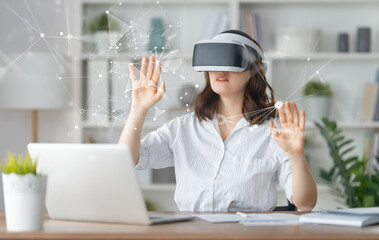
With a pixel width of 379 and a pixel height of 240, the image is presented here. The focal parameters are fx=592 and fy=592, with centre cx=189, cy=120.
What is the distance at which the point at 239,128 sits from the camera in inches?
79.7

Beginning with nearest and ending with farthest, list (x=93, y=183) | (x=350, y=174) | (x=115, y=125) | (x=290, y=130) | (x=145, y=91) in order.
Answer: (x=93, y=183) < (x=290, y=130) < (x=145, y=91) < (x=350, y=174) < (x=115, y=125)

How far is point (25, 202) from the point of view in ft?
4.33

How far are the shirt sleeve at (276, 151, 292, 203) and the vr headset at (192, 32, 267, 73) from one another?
33 centimetres

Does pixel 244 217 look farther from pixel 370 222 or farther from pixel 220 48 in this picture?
pixel 220 48

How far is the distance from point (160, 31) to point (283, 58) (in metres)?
0.75

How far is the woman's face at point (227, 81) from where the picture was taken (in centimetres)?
192

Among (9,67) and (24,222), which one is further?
(9,67)

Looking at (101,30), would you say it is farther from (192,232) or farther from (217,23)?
(192,232)

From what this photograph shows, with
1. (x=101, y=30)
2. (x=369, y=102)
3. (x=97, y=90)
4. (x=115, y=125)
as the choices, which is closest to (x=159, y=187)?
(x=115, y=125)

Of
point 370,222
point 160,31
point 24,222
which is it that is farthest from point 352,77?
point 24,222

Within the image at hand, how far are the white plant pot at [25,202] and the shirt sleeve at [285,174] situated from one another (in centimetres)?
89

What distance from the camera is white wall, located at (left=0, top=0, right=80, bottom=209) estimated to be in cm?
341

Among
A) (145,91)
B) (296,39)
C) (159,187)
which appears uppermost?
(296,39)

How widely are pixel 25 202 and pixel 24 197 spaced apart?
0.04ft
